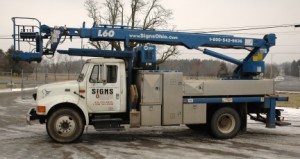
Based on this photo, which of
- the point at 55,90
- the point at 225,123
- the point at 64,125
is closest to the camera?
the point at 64,125

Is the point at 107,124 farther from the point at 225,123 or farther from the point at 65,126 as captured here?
the point at 225,123

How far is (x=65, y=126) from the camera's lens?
31.8 ft

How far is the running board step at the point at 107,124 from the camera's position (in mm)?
9992

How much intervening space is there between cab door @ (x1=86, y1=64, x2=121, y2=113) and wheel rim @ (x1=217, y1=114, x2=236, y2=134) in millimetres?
3385

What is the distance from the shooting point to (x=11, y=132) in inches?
460

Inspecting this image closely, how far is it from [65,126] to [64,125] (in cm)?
4

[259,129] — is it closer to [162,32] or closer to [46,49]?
[162,32]

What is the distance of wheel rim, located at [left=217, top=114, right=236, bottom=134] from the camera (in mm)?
11043

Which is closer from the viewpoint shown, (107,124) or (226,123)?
(107,124)

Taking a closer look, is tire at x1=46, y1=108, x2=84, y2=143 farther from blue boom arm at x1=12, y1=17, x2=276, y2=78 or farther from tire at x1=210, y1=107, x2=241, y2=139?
tire at x1=210, y1=107, x2=241, y2=139

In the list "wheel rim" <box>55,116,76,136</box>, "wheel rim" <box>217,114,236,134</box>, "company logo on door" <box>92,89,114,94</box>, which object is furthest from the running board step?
"wheel rim" <box>217,114,236,134</box>

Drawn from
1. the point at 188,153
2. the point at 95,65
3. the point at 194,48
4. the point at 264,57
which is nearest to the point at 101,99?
the point at 95,65

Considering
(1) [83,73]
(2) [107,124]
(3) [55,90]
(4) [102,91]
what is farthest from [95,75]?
(2) [107,124]

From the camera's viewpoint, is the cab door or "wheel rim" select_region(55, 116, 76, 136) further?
the cab door
